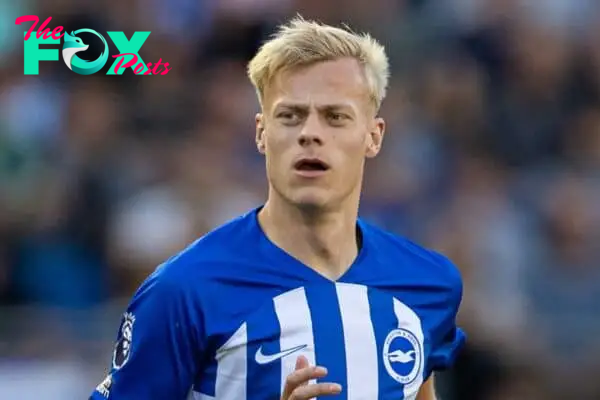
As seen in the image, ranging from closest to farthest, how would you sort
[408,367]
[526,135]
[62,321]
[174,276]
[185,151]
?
[174,276]
[408,367]
[62,321]
[185,151]
[526,135]

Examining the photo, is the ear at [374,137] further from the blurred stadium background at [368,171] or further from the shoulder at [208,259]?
the blurred stadium background at [368,171]

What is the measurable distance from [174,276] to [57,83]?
4.59 m

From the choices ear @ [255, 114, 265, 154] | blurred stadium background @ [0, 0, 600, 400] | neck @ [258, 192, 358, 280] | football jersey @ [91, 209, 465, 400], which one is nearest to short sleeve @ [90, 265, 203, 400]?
football jersey @ [91, 209, 465, 400]

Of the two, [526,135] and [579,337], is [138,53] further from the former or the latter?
[579,337]

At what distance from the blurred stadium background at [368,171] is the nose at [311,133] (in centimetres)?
307

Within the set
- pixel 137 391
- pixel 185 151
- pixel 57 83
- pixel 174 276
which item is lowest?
pixel 137 391

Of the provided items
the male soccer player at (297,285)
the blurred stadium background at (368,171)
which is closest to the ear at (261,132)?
the male soccer player at (297,285)

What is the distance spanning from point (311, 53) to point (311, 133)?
0.26 meters

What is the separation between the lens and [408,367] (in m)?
4.21

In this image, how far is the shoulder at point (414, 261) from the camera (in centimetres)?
441

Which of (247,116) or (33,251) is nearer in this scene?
(33,251)

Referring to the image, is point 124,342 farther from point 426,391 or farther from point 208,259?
point 426,391

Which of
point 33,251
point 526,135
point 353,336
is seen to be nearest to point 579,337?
point 526,135

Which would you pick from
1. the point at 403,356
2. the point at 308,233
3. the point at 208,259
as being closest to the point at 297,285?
the point at 308,233
